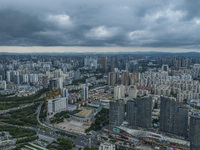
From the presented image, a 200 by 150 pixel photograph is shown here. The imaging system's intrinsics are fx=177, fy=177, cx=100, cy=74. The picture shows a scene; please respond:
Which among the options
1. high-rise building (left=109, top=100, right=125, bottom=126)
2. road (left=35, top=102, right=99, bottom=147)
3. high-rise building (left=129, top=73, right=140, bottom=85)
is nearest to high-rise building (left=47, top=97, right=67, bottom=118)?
road (left=35, top=102, right=99, bottom=147)

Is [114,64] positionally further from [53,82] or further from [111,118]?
[111,118]

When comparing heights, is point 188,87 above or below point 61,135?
above

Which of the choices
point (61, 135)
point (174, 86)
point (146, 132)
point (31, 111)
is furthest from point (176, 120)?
point (174, 86)

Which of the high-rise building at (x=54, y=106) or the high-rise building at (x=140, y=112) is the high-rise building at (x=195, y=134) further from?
the high-rise building at (x=54, y=106)

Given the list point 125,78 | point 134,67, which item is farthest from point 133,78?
point 134,67

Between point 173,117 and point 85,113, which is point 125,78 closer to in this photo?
point 85,113

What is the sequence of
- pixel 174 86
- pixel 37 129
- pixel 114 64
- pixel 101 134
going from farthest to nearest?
pixel 114 64 < pixel 174 86 < pixel 37 129 < pixel 101 134
